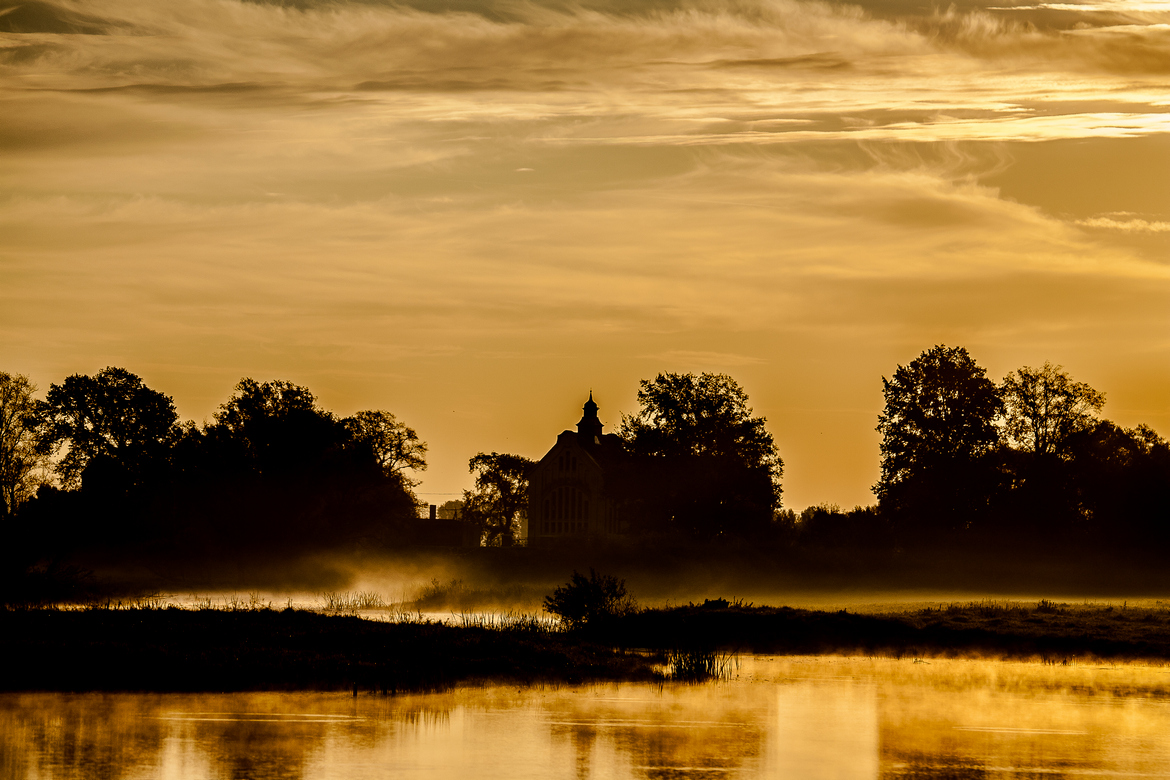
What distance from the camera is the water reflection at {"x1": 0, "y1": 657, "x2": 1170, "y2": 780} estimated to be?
23844 millimetres

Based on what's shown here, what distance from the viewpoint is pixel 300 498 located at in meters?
93.7

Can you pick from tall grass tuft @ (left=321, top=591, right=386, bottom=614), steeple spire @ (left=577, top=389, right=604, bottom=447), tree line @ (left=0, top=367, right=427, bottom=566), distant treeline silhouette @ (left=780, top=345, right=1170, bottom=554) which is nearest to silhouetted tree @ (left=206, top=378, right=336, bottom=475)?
tree line @ (left=0, top=367, right=427, bottom=566)

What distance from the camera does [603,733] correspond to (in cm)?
2712

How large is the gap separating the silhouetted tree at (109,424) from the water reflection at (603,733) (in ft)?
227

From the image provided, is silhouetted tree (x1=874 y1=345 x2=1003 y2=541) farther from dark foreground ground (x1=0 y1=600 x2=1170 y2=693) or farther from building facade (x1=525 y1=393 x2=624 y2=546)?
building facade (x1=525 y1=393 x2=624 y2=546)

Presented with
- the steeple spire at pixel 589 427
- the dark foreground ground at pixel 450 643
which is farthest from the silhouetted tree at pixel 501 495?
the dark foreground ground at pixel 450 643

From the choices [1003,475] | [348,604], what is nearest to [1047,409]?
[1003,475]

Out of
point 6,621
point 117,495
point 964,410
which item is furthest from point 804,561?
point 6,621

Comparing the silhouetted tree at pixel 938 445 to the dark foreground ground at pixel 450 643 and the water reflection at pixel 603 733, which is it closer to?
the dark foreground ground at pixel 450 643

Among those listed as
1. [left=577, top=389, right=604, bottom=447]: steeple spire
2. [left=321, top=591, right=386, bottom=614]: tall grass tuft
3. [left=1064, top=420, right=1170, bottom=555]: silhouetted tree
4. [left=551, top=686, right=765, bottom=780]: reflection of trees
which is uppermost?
[left=577, top=389, right=604, bottom=447]: steeple spire

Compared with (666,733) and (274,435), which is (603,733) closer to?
(666,733)

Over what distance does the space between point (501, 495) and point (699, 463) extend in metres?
65.4

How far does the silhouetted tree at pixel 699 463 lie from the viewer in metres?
105

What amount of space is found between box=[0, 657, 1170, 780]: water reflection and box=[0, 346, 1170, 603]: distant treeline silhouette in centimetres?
5762
